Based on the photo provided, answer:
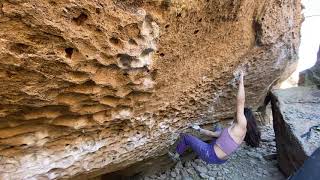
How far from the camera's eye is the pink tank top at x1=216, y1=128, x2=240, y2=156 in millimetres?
3039

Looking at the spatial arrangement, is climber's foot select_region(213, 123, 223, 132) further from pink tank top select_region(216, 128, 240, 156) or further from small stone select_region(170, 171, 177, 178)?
small stone select_region(170, 171, 177, 178)

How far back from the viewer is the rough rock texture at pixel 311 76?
445 centimetres

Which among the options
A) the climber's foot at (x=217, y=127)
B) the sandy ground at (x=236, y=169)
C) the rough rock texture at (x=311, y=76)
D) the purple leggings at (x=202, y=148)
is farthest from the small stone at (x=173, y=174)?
the rough rock texture at (x=311, y=76)

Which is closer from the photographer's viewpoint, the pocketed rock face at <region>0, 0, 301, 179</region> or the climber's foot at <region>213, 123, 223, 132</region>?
the pocketed rock face at <region>0, 0, 301, 179</region>

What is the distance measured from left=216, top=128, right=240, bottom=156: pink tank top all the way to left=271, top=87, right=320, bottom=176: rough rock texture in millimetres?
650

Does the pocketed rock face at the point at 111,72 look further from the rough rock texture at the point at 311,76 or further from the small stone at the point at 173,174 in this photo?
the rough rock texture at the point at 311,76

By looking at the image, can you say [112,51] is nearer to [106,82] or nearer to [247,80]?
[106,82]

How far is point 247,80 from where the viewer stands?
356 centimetres

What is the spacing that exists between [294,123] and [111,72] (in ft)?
7.29

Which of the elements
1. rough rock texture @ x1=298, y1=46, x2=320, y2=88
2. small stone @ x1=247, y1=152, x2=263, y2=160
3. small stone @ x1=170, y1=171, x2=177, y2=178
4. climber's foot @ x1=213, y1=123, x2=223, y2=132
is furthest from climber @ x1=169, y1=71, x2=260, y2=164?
rough rock texture @ x1=298, y1=46, x2=320, y2=88

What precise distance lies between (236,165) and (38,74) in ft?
9.64

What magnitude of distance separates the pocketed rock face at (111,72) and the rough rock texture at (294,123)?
0.71 meters

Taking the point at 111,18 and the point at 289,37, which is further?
the point at 289,37

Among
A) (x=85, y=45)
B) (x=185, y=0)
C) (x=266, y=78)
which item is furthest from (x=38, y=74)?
(x=266, y=78)
